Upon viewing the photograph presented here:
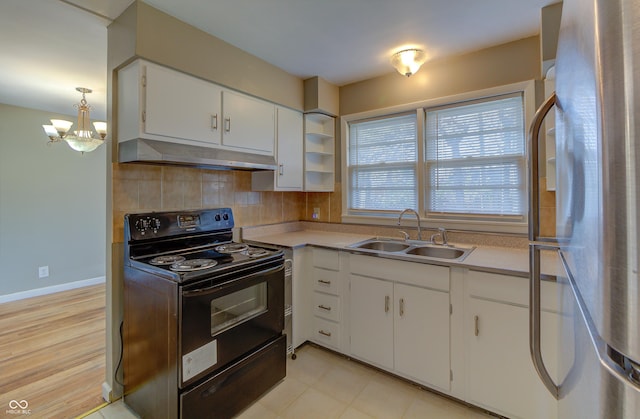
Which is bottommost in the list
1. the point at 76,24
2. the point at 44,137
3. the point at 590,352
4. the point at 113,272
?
the point at 113,272

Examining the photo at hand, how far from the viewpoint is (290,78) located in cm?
273

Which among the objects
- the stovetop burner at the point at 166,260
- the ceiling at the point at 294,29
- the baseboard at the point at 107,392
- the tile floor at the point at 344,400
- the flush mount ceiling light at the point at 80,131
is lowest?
the tile floor at the point at 344,400

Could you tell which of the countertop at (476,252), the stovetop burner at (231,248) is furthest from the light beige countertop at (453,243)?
the stovetop burner at (231,248)

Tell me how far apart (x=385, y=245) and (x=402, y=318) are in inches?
29.8

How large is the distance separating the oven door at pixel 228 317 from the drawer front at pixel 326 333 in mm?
460

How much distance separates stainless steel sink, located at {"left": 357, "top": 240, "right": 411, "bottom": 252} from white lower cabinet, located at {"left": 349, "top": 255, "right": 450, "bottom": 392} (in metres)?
0.40

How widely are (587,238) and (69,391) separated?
285cm

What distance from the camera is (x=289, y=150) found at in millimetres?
2740

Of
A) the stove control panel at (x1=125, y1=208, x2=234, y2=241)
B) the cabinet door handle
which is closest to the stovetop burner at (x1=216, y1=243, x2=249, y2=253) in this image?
the stove control panel at (x1=125, y1=208, x2=234, y2=241)

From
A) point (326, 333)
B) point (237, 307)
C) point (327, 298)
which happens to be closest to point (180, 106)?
point (237, 307)

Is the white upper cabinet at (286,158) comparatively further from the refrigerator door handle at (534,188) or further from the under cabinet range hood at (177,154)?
the refrigerator door handle at (534,188)

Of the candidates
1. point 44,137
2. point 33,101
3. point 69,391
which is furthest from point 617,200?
point 44,137

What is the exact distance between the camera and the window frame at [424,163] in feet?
7.04

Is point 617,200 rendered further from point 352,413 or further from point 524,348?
point 352,413
